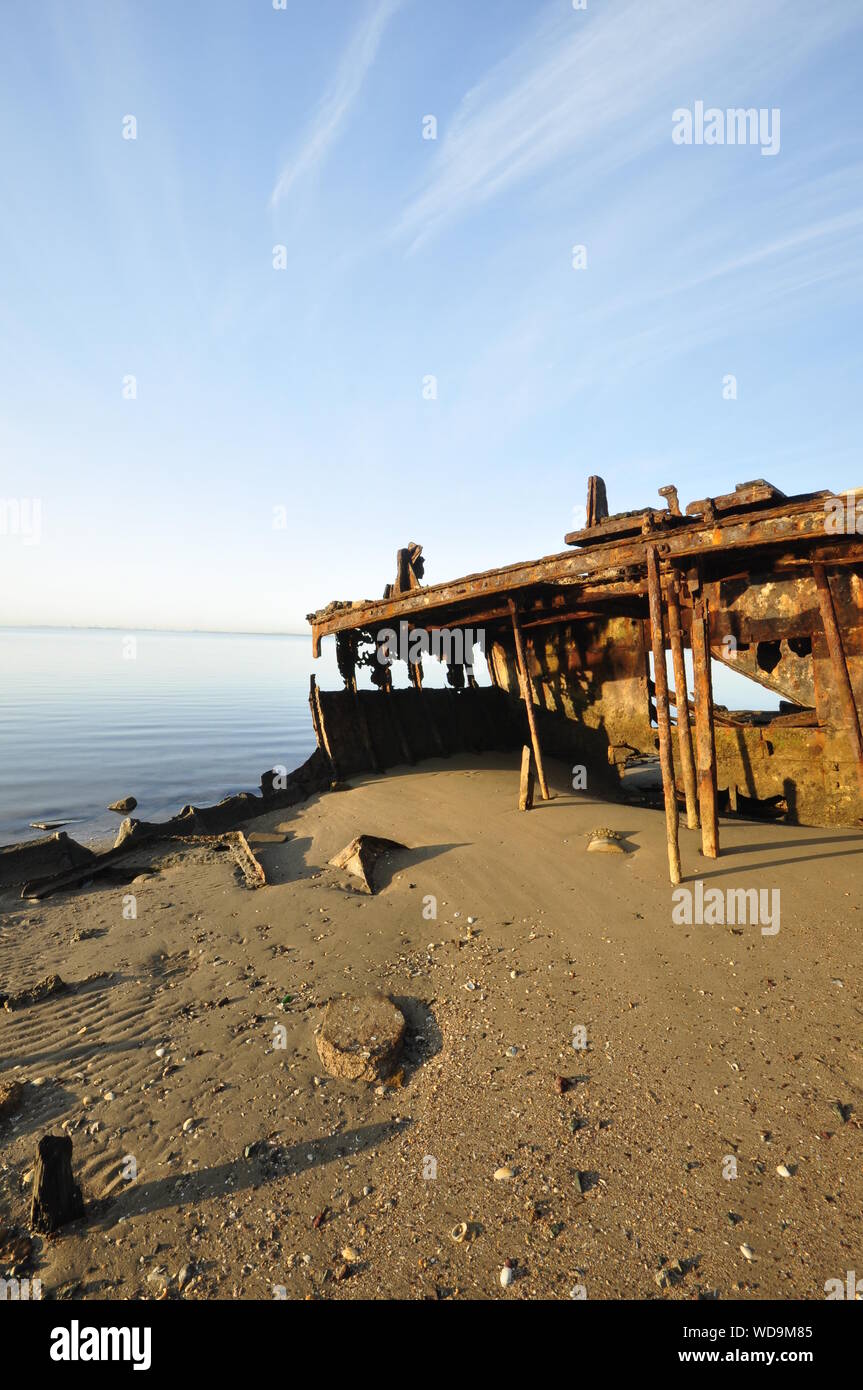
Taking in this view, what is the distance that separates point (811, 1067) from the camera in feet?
12.7

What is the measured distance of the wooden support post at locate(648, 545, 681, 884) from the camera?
20.7 feet

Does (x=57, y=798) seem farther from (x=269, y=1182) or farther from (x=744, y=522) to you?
(x=744, y=522)

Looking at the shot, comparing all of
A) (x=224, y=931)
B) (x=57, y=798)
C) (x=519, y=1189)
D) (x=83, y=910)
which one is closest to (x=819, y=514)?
(x=519, y=1189)

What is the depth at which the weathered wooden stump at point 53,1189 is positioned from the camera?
3057 mm

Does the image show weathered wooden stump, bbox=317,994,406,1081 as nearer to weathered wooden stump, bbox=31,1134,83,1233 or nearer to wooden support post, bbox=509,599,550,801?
weathered wooden stump, bbox=31,1134,83,1233

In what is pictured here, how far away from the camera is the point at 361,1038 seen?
4309mm

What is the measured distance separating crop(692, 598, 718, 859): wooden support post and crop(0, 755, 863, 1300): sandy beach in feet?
1.13

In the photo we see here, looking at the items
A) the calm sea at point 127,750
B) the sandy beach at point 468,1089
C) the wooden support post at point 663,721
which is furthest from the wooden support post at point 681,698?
the calm sea at point 127,750

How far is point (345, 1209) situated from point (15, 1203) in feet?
6.05

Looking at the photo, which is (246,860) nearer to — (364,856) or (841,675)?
(364,856)

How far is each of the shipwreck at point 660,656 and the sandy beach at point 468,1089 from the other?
5.18 ft

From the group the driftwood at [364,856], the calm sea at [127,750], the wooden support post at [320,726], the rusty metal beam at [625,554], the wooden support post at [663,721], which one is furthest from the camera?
the calm sea at [127,750]

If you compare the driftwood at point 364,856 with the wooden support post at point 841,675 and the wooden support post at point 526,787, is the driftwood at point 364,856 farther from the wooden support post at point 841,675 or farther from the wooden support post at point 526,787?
the wooden support post at point 841,675

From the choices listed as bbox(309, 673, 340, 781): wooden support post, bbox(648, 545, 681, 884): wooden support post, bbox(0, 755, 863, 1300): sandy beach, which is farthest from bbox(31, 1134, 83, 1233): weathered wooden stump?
bbox(309, 673, 340, 781): wooden support post
